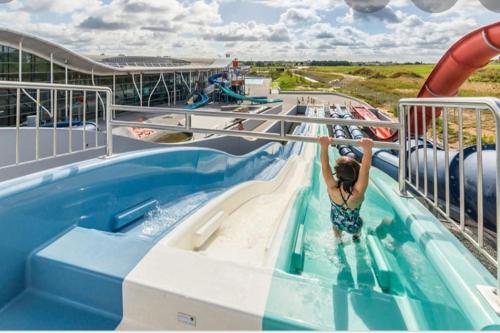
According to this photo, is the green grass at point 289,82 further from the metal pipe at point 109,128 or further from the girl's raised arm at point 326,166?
the girl's raised arm at point 326,166

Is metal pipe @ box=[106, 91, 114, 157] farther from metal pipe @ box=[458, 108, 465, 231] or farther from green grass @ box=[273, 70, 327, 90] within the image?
green grass @ box=[273, 70, 327, 90]

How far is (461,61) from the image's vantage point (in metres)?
7.00

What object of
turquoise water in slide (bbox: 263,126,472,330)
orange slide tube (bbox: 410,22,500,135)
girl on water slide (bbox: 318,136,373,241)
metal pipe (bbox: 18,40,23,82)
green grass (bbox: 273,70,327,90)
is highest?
green grass (bbox: 273,70,327,90)

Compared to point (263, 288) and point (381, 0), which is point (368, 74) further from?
point (263, 288)

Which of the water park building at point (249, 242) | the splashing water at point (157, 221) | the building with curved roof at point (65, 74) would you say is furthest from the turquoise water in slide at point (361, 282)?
the building with curved roof at point (65, 74)

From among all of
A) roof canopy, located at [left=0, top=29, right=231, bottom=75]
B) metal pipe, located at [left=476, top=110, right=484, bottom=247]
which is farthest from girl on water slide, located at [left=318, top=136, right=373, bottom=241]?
roof canopy, located at [left=0, top=29, right=231, bottom=75]

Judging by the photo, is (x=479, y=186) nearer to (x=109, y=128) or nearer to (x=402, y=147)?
(x=402, y=147)

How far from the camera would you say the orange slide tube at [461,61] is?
20.3 feet

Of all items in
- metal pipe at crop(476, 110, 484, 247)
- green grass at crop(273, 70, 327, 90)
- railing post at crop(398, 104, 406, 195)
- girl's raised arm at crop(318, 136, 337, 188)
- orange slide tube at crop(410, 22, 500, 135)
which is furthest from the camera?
green grass at crop(273, 70, 327, 90)

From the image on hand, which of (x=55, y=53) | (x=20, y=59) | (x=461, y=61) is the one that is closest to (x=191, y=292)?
(x=461, y=61)

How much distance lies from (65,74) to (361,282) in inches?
603

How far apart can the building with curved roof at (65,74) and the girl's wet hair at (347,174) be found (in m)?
4.91

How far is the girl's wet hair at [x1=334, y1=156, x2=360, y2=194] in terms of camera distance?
2.20 m

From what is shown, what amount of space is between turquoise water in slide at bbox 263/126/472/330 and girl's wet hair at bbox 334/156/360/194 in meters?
0.42
